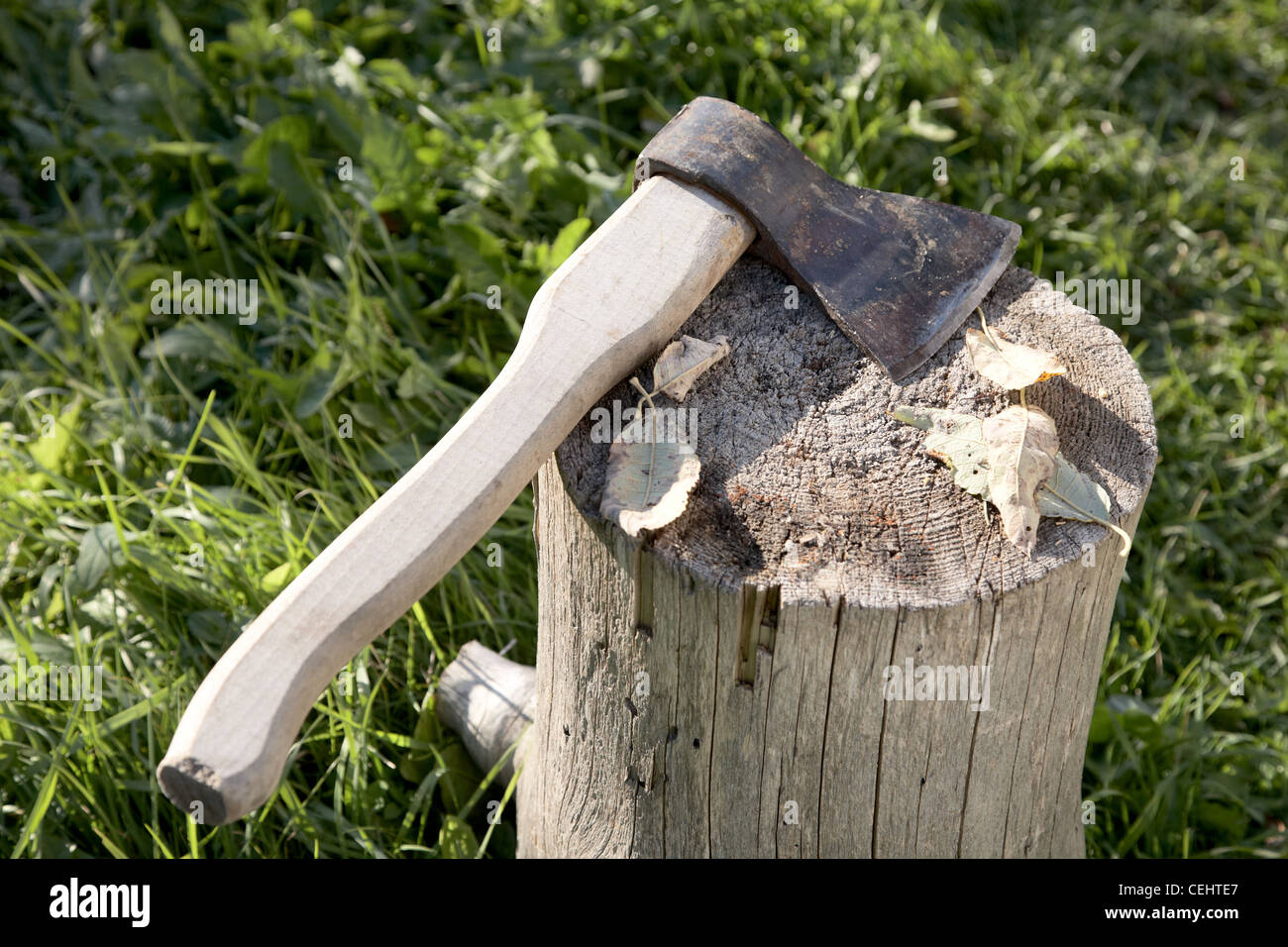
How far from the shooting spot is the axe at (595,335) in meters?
1.27

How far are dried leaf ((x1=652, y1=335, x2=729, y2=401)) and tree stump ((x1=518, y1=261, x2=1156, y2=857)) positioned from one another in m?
0.03

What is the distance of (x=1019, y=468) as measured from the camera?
1.50 metres

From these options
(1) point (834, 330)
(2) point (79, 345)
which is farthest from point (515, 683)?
(2) point (79, 345)

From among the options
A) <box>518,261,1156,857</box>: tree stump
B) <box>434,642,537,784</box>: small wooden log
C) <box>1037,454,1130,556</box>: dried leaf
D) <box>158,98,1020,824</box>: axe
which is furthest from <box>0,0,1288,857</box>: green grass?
<box>1037,454,1130,556</box>: dried leaf

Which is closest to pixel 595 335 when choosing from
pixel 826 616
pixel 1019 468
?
pixel 826 616

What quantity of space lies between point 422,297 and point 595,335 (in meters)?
1.61

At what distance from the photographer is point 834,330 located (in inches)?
70.5

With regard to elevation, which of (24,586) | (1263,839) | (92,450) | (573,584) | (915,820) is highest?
(92,450)

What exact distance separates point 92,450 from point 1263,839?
2970 mm

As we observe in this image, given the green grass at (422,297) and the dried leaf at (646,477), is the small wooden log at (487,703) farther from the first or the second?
the dried leaf at (646,477)

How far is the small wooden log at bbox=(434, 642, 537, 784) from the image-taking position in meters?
2.24

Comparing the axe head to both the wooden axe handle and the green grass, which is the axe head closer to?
the wooden axe handle

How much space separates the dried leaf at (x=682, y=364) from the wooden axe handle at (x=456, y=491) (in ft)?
0.11

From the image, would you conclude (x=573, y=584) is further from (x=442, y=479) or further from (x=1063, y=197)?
(x=1063, y=197)
